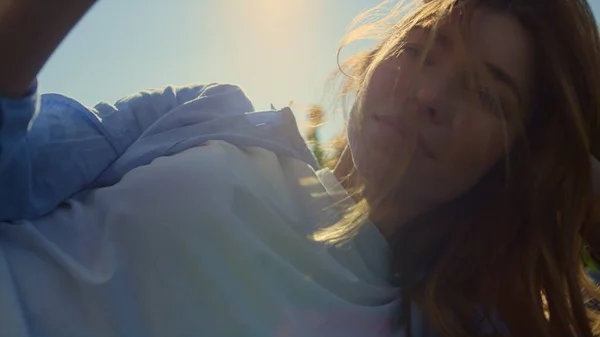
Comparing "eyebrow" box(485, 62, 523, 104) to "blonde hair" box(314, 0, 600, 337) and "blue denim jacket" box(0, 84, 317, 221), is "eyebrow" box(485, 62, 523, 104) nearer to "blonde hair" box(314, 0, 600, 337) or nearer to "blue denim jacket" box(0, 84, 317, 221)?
"blonde hair" box(314, 0, 600, 337)

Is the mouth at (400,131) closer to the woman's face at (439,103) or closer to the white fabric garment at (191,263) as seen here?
the woman's face at (439,103)

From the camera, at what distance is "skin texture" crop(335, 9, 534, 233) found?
25.3 inches

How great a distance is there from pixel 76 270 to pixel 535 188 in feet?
1.98

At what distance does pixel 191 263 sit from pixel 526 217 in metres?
0.50

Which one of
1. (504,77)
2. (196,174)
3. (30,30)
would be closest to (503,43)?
(504,77)

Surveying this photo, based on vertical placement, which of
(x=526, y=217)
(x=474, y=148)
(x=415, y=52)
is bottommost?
(x=526, y=217)

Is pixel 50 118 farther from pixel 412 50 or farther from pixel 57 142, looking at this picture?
pixel 412 50

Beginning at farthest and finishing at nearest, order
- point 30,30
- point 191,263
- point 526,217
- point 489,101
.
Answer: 1. point 526,217
2. point 489,101
3. point 191,263
4. point 30,30

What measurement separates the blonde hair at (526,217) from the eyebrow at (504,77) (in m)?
0.06

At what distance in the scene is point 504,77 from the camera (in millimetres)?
661

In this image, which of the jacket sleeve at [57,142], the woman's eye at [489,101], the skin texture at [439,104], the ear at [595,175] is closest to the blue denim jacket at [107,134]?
the jacket sleeve at [57,142]

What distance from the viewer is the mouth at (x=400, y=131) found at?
64cm

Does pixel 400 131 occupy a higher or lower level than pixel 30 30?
lower

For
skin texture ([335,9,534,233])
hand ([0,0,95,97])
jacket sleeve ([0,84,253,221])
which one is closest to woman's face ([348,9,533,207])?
skin texture ([335,9,534,233])
